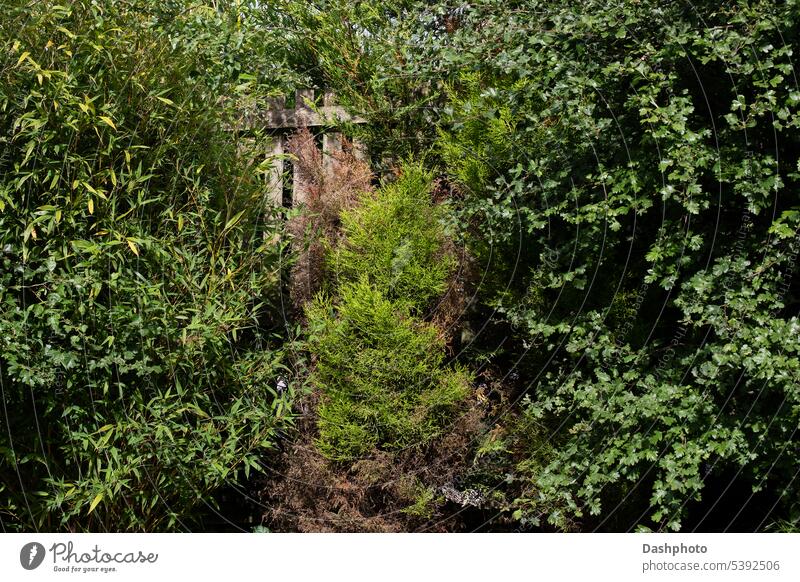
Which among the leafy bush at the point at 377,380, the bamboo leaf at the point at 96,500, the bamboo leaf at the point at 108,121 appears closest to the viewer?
the bamboo leaf at the point at 108,121

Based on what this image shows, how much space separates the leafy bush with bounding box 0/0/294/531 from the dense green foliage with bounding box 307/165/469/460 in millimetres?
293

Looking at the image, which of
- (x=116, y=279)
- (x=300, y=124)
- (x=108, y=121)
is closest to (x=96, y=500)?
(x=116, y=279)

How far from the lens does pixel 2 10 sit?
3490mm

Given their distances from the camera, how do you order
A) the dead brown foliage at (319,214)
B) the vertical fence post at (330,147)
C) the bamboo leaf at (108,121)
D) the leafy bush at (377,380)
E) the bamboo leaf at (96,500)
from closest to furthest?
the bamboo leaf at (108,121) → the bamboo leaf at (96,500) → the leafy bush at (377,380) → the dead brown foliage at (319,214) → the vertical fence post at (330,147)

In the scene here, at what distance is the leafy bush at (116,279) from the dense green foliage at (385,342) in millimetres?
293

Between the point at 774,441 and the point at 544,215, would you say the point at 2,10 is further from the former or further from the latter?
the point at 774,441

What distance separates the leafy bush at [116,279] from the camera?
3.45 metres

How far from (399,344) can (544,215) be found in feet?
2.92

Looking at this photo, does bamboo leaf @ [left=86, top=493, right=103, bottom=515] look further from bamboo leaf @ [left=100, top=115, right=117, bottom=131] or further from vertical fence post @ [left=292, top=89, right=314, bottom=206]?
vertical fence post @ [left=292, top=89, right=314, bottom=206]

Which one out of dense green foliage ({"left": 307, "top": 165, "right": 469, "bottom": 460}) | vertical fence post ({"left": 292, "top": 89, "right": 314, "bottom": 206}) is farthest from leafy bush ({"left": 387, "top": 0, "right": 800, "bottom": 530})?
vertical fence post ({"left": 292, "top": 89, "right": 314, "bottom": 206})

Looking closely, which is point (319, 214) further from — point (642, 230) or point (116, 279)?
point (642, 230)

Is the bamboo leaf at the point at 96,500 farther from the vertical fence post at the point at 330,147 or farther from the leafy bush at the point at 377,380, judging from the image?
the vertical fence post at the point at 330,147
